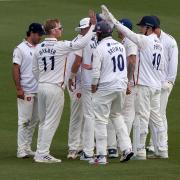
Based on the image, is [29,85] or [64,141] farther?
[64,141]

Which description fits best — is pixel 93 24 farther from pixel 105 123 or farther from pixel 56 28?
pixel 105 123

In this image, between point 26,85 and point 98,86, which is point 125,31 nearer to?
point 98,86

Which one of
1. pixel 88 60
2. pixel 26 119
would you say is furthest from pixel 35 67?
pixel 26 119

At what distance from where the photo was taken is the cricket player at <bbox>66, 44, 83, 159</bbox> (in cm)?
1457

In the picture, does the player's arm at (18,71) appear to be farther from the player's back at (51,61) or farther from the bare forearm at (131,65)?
the bare forearm at (131,65)

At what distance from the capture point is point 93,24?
13891 mm

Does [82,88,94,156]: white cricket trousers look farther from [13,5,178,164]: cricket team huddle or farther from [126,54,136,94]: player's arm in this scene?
[126,54,136,94]: player's arm

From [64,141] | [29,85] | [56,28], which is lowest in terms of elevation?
[64,141]

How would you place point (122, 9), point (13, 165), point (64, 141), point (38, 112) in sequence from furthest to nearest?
point (122, 9) < point (64, 141) < point (38, 112) < point (13, 165)

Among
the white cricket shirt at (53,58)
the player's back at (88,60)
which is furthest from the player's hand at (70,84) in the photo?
the white cricket shirt at (53,58)

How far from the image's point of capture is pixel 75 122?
14.8 meters

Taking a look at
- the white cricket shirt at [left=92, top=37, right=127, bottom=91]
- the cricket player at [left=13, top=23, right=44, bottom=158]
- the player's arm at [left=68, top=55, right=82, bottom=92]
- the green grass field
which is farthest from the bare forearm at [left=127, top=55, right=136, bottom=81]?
the cricket player at [left=13, top=23, right=44, bottom=158]

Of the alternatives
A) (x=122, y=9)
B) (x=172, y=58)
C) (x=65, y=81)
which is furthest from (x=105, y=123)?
(x=122, y=9)

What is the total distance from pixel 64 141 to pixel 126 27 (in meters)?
2.97
